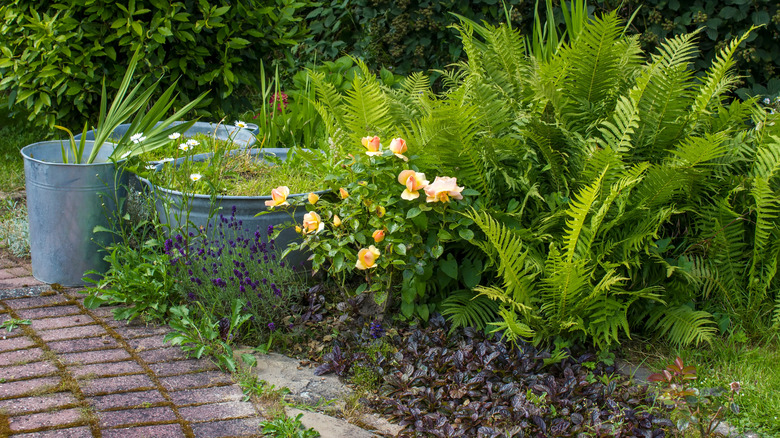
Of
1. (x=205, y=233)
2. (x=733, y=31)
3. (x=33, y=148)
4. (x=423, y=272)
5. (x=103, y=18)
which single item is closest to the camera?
(x=423, y=272)

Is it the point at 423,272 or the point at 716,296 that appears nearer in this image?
the point at 423,272

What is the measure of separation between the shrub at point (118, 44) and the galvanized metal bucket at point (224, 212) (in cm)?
152

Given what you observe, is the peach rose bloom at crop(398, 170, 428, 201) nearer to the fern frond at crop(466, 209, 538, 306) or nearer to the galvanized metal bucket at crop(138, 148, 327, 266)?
the fern frond at crop(466, 209, 538, 306)

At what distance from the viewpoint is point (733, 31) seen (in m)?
4.55

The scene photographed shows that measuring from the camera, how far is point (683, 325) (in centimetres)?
267

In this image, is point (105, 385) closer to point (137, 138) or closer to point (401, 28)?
point (137, 138)

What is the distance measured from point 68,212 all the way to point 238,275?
1.04 metres

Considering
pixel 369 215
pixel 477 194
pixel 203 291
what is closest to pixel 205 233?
pixel 203 291

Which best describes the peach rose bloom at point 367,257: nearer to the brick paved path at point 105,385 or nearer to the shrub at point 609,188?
the shrub at point 609,188

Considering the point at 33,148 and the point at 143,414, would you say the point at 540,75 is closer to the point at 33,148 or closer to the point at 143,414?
the point at 143,414

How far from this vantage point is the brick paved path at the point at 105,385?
221 cm

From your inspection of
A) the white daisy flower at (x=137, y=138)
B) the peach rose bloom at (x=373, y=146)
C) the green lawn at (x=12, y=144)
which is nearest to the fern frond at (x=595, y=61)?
the peach rose bloom at (x=373, y=146)

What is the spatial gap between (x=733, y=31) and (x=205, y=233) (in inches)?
150

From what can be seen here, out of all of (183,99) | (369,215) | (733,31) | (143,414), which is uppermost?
(733,31)
